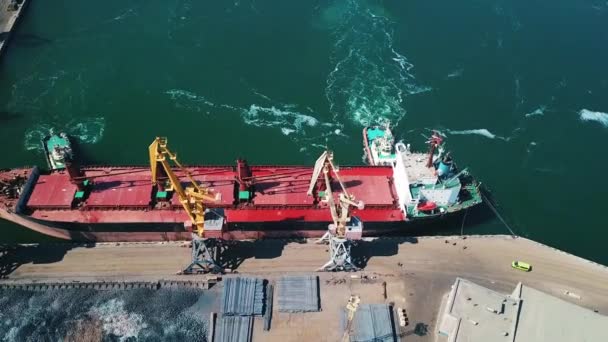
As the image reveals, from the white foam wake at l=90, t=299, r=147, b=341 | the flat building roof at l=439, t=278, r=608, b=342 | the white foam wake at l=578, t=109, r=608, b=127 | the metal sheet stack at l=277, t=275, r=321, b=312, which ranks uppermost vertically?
the white foam wake at l=578, t=109, r=608, b=127

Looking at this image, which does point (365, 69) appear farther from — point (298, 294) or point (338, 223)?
point (298, 294)

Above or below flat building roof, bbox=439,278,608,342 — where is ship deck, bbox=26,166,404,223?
above

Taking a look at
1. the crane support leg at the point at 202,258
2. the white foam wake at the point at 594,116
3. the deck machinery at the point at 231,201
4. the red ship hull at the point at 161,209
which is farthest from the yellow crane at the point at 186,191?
the white foam wake at the point at 594,116

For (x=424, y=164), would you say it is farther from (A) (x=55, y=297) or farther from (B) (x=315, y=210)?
(A) (x=55, y=297)

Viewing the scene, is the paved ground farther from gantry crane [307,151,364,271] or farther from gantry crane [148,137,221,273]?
gantry crane [148,137,221,273]

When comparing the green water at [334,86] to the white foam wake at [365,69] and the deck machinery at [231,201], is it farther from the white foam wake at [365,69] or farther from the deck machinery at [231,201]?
the deck machinery at [231,201]

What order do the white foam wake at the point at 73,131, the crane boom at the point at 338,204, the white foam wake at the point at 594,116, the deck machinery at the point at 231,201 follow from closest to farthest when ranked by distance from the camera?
1. the crane boom at the point at 338,204
2. the deck machinery at the point at 231,201
3. the white foam wake at the point at 73,131
4. the white foam wake at the point at 594,116

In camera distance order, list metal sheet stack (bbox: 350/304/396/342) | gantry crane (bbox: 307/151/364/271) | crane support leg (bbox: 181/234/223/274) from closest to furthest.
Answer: metal sheet stack (bbox: 350/304/396/342) → gantry crane (bbox: 307/151/364/271) → crane support leg (bbox: 181/234/223/274)

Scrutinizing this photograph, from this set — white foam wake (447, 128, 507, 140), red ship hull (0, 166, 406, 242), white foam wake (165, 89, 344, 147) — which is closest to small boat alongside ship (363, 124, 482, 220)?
red ship hull (0, 166, 406, 242)
